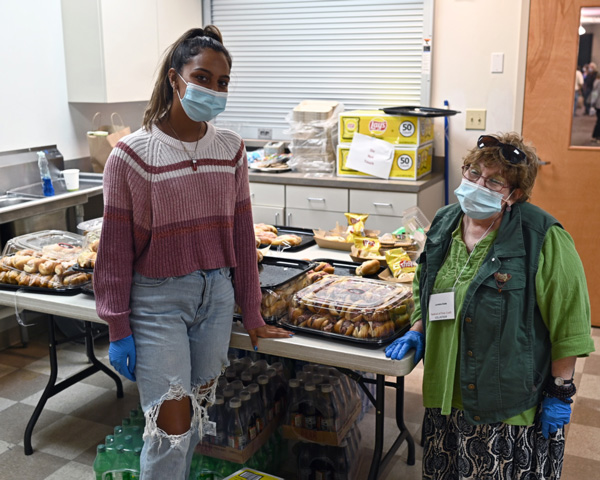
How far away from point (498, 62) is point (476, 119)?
1.26 ft

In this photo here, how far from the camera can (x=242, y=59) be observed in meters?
5.21

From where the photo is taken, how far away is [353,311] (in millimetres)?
2109

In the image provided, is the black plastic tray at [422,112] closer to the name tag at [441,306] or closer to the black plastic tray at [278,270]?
the black plastic tray at [278,270]

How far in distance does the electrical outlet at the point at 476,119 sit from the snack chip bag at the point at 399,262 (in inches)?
80.1

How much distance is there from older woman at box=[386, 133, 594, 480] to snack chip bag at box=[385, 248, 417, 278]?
52 centimetres

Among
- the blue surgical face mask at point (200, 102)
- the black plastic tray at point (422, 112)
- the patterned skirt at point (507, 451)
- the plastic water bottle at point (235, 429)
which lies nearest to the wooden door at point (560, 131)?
the black plastic tray at point (422, 112)

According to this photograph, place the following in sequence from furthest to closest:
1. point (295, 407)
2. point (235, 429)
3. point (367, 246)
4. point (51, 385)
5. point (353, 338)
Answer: point (51, 385) < point (367, 246) < point (295, 407) < point (235, 429) < point (353, 338)

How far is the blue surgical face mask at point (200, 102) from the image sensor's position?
188 cm

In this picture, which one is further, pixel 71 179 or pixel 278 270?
pixel 71 179

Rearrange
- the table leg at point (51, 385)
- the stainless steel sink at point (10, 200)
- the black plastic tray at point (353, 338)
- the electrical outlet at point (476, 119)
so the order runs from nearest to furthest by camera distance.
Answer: the black plastic tray at point (353, 338) < the table leg at point (51, 385) < the stainless steel sink at point (10, 200) < the electrical outlet at point (476, 119)

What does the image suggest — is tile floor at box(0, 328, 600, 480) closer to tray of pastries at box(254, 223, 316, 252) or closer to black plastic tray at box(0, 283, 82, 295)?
black plastic tray at box(0, 283, 82, 295)

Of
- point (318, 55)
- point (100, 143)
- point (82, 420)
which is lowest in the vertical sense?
point (82, 420)

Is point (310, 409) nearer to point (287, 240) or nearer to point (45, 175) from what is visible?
point (287, 240)

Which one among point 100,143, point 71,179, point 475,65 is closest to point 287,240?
point 71,179
